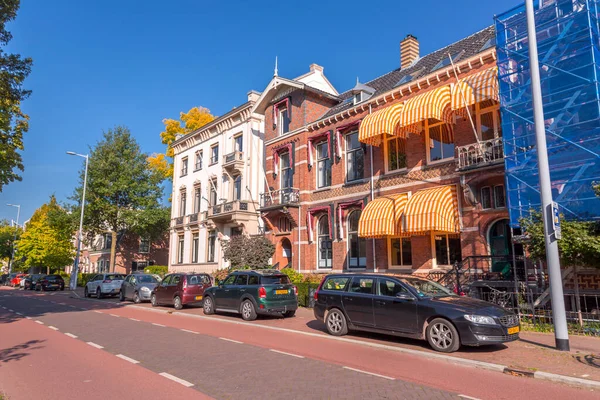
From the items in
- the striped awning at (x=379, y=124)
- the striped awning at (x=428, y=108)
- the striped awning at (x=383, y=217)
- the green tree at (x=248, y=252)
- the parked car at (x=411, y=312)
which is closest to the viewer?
the parked car at (x=411, y=312)

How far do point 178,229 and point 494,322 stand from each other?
32497 mm

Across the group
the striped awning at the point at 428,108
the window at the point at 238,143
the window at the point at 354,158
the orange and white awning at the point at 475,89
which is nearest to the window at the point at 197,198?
the window at the point at 238,143

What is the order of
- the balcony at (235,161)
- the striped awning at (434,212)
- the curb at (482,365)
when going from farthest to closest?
1. the balcony at (235,161)
2. the striped awning at (434,212)
3. the curb at (482,365)

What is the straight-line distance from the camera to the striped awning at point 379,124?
59.3ft

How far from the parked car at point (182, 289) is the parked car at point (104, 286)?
8.86 m

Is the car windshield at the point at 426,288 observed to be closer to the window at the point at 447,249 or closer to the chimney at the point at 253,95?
the window at the point at 447,249

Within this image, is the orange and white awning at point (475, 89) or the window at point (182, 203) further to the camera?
the window at point (182, 203)

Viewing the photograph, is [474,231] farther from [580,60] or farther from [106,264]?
[106,264]

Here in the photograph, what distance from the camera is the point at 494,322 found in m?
8.68

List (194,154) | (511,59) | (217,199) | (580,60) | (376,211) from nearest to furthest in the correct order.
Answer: (580,60), (511,59), (376,211), (217,199), (194,154)

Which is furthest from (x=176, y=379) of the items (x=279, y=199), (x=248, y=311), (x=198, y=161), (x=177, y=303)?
(x=198, y=161)

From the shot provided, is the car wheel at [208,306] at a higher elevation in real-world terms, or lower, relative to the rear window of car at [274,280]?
lower

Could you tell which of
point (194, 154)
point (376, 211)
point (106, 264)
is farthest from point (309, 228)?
point (106, 264)

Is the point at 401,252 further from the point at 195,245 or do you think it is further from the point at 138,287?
the point at 195,245
